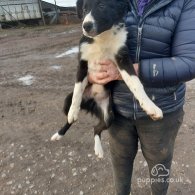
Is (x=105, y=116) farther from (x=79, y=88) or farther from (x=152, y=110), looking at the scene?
(x=152, y=110)

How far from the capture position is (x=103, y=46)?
7.44 ft

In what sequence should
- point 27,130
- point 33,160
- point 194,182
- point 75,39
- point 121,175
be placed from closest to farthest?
point 121,175 < point 194,182 < point 33,160 < point 27,130 < point 75,39

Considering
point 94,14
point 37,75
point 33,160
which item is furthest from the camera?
point 37,75

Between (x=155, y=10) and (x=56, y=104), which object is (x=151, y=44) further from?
(x=56, y=104)

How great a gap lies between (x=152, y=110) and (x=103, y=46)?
0.51 meters

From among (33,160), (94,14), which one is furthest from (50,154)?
(94,14)

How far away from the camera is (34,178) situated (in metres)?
3.51

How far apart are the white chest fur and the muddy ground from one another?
147cm

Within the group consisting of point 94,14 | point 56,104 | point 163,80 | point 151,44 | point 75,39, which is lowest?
point 75,39

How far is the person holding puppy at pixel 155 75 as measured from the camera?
6.44 ft

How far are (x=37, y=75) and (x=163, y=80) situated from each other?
4.97 metres

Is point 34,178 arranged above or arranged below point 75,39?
above

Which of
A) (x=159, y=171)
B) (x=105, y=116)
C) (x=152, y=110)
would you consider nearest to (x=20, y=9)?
(x=105, y=116)

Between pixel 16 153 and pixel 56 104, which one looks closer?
pixel 16 153
